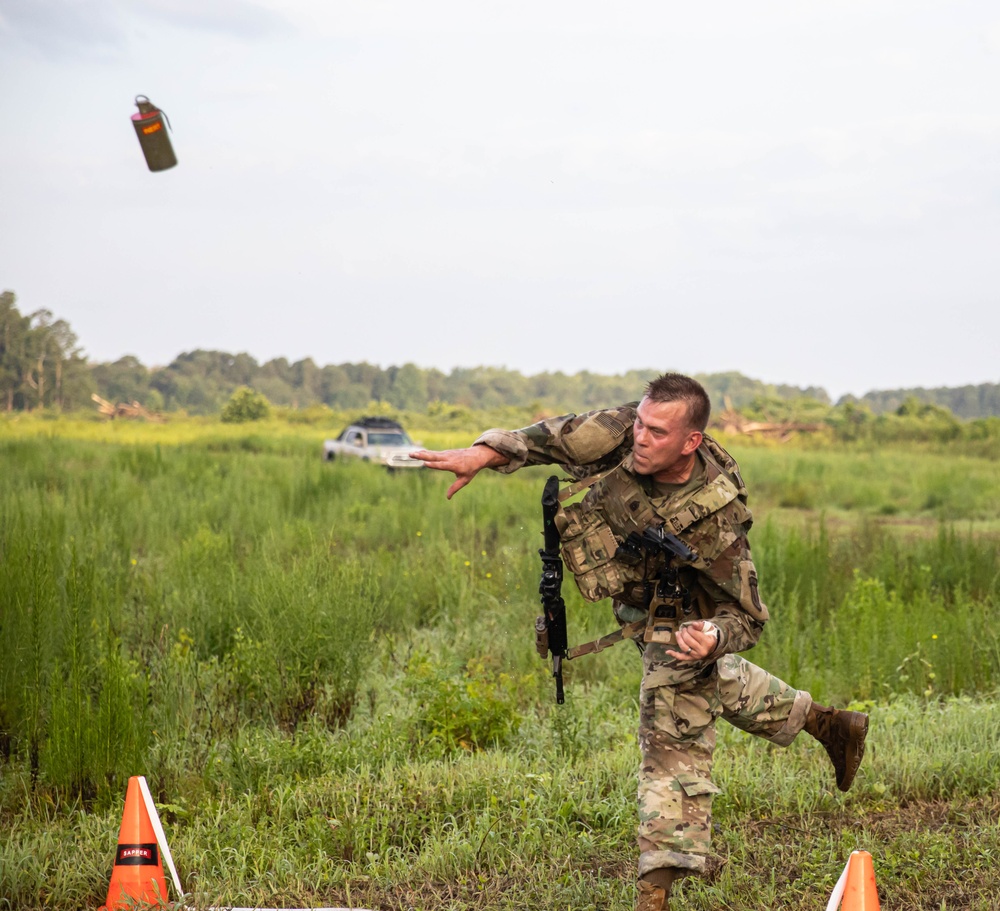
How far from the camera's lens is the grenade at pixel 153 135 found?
6082mm

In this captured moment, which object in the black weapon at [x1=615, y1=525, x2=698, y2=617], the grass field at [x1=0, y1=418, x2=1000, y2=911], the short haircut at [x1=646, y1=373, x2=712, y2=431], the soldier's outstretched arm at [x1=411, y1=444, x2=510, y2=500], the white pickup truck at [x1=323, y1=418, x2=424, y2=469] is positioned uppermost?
the short haircut at [x1=646, y1=373, x2=712, y2=431]

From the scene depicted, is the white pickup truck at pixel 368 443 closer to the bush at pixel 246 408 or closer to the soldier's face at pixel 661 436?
the soldier's face at pixel 661 436

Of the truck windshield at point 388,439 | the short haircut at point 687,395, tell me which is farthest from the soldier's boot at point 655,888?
the truck windshield at point 388,439

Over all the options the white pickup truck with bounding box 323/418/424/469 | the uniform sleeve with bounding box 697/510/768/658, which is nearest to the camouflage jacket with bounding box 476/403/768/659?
the uniform sleeve with bounding box 697/510/768/658

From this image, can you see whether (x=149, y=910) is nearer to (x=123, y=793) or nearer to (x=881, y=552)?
(x=123, y=793)

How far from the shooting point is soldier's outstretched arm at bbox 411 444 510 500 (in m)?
3.53

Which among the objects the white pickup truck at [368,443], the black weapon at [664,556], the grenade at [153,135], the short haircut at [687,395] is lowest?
the white pickup truck at [368,443]

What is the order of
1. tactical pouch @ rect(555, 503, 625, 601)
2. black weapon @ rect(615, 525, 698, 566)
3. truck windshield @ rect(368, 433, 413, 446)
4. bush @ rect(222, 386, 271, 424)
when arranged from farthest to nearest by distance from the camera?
bush @ rect(222, 386, 271, 424) → truck windshield @ rect(368, 433, 413, 446) → tactical pouch @ rect(555, 503, 625, 601) → black weapon @ rect(615, 525, 698, 566)

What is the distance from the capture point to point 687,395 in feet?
11.8

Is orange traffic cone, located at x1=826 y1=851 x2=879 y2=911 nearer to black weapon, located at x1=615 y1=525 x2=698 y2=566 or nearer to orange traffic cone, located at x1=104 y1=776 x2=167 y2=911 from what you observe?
black weapon, located at x1=615 y1=525 x2=698 y2=566

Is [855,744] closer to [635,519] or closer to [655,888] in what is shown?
[655,888]

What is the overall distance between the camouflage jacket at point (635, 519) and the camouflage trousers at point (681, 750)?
8.1 inches

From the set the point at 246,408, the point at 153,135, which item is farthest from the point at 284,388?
the point at 153,135

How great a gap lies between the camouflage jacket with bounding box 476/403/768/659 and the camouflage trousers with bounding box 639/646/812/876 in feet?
0.68
